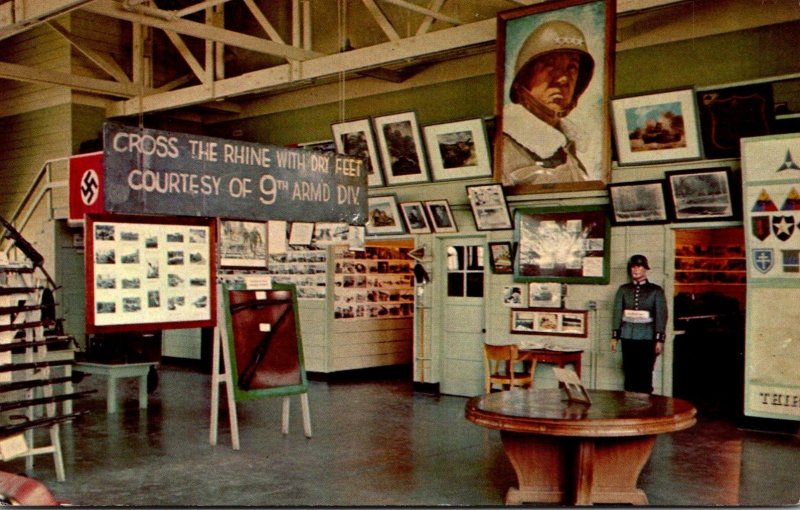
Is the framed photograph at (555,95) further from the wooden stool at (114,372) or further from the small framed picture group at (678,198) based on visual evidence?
the wooden stool at (114,372)

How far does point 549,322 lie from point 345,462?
12.0ft

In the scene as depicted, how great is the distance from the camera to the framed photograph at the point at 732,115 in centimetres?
772

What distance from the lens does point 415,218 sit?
10.7 meters

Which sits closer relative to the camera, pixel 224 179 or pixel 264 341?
pixel 224 179

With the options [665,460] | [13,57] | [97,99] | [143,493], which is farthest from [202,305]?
[13,57]

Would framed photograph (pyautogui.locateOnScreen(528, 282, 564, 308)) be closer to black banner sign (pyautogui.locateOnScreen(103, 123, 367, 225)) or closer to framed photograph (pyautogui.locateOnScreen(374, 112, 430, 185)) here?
framed photograph (pyautogui.locateOnScreen(374, 112, 430, 185))

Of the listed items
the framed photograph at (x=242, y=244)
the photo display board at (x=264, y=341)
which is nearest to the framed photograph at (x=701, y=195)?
the photo display board at (x=264, y=341)

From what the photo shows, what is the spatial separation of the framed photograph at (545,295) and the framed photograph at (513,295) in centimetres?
12

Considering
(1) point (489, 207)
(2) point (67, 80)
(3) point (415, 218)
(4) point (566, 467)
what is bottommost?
(4) point (566, 467)

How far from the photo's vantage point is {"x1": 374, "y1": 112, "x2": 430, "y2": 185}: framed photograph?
10172mm

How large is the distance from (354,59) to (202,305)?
4.09m

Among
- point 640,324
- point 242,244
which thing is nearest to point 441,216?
point 640,324

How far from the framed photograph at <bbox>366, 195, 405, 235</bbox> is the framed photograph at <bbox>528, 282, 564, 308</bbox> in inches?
81.9

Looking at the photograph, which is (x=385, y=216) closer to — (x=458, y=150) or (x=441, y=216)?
(x=441, y=216)
